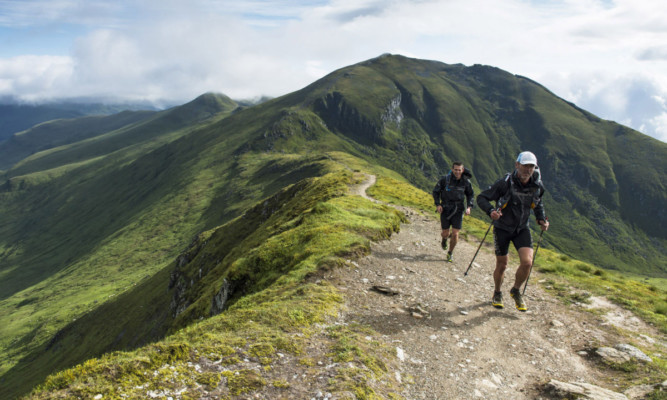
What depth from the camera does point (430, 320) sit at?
12422 mm

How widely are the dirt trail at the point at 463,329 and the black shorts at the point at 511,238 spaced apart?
2.51 metres

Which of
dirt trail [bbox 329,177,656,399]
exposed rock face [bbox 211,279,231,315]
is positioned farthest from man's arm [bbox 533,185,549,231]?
exposed rock face [bbox 211,279,231,315]

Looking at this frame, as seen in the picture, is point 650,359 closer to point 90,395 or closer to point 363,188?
point 90,395

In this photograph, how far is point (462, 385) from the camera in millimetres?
9219

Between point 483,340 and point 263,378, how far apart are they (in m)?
7.18

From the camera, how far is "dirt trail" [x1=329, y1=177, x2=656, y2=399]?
952 cm

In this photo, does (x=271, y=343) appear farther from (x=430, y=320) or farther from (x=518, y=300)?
(x=518, y=300)

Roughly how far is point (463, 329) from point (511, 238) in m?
3.81

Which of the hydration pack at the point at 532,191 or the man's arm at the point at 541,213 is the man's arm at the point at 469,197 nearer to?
the man's arm at the point at 541,213

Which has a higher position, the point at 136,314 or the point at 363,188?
the point at 363,188

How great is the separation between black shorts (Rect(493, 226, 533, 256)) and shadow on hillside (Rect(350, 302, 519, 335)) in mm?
2421

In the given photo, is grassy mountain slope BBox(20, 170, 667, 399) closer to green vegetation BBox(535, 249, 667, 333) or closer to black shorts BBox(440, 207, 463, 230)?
green vegetation BBox(535, 249, 667, 333)

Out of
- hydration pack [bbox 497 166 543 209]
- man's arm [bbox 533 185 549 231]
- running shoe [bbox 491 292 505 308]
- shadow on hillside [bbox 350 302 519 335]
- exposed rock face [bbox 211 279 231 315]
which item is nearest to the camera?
shadow on hillside [bbox 350 302 519 335]

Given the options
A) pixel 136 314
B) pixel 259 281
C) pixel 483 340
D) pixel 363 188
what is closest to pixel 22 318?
pixel 136 314
